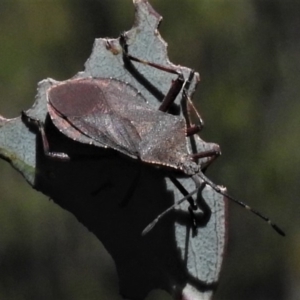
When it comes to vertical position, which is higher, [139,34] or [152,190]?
[139,34]

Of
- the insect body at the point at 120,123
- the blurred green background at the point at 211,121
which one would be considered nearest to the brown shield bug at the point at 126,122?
the insect body at the point at 120,123

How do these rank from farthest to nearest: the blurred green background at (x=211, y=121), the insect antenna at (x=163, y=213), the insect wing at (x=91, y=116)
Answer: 1. the blurred green background at (x=211, y=121)
2. the insect wing at (x=91, y=116)
3. the insect antenna at (x=163, y=213)

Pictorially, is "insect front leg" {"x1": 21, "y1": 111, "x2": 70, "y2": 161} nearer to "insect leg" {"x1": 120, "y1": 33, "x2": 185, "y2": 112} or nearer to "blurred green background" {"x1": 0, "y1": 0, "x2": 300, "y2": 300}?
"insect leg" {"x1": 120, "y1": 33, "x2": 185, "y2": 112}

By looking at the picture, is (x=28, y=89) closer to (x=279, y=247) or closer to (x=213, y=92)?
(x=213, y=92)

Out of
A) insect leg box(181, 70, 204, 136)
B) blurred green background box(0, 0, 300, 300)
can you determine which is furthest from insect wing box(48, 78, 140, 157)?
blurred green background box(0, 0, 300, 300)

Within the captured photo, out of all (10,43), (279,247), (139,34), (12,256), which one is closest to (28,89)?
(10,43)

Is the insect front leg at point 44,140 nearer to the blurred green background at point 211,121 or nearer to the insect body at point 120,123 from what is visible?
the insect body at point 120,123
